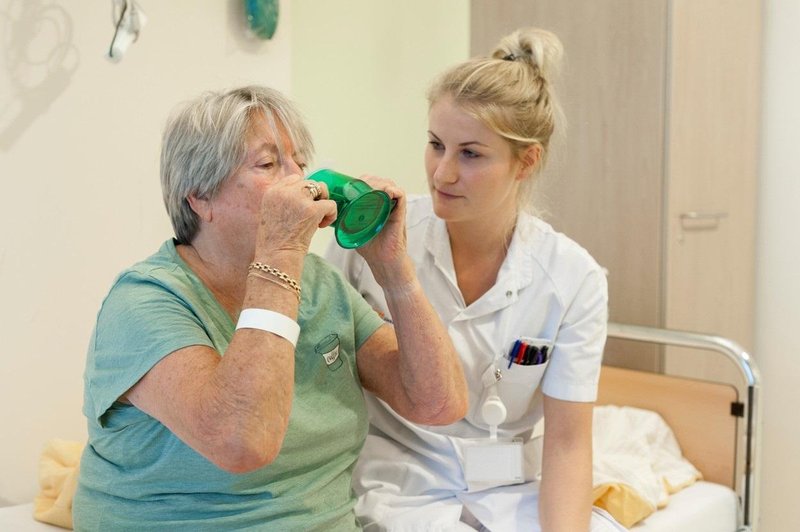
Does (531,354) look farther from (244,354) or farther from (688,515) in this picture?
(244,354)

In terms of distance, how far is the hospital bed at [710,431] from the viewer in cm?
223

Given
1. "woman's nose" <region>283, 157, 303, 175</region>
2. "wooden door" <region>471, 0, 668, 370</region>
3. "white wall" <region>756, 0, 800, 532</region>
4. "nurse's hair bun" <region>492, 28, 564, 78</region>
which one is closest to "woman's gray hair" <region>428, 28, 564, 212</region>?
"nurse's hair bun" <region>492, 28, 564, 78</region>

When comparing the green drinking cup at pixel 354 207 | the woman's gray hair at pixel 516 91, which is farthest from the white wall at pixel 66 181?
the green drinking cup at pixel 354 207

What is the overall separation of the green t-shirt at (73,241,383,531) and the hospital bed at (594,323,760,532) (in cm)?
88

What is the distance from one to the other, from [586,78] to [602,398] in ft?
3.29

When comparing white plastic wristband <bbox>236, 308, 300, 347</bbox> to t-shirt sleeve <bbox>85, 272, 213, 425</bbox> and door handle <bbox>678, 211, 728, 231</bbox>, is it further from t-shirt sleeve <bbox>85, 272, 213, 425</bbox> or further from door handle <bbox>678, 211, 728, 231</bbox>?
door handle <bbox>678, 211, 728, 231</bbox>

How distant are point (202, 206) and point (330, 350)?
0.35 metres

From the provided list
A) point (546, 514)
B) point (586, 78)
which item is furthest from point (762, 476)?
point (546, 514)

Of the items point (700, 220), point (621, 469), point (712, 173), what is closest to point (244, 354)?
point (621, 469)

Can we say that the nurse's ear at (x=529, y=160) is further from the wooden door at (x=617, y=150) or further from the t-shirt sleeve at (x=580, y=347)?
the wooden door at (x=617, y=150)

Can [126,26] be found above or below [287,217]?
above

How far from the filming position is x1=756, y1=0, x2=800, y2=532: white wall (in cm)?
319

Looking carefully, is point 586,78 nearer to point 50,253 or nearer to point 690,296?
point 690,296

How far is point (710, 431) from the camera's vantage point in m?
2.39
